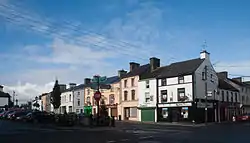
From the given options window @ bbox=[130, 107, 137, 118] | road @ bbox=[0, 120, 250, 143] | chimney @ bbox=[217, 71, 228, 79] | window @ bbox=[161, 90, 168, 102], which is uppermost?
chimney @ bbox=[217, 71, 228, 79]

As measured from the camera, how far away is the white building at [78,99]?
269ft

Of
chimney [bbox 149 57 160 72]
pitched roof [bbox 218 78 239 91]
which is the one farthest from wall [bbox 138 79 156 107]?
pitched roof [bbox 218 78 239 91]

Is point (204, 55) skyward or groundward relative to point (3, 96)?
skyward

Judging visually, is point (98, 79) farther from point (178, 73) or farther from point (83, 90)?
point (83, 90)

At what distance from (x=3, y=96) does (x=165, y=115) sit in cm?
7633

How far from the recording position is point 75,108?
85125mm

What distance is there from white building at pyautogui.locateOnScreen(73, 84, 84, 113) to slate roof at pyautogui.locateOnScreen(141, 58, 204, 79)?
24.3m

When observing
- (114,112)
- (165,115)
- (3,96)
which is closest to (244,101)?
(165,115)

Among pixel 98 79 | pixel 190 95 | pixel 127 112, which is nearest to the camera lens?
pixel 98 79

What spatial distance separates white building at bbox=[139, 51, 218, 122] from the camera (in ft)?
176

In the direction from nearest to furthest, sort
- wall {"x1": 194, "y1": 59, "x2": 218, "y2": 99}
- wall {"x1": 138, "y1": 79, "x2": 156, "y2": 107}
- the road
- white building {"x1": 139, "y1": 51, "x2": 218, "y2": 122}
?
the road
white building {"x1": 139, "y1": 51, "x2": 218, "y2": 122}
wall {"x1": 194, "y1": 59, "x2": 218, "y2": 99}
wall {"x1": 138, "y1": 79, "x2": 156, "y2": 107}

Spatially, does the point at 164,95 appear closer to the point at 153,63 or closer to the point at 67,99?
the point at 153,63

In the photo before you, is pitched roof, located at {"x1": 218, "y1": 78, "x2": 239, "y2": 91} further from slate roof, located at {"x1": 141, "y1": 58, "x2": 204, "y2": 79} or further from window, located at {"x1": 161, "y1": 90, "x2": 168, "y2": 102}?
window, located at {"x1": 161, "y1": 90, "x2": 168, "y2": 102}

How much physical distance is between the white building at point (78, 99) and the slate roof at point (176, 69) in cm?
2431
